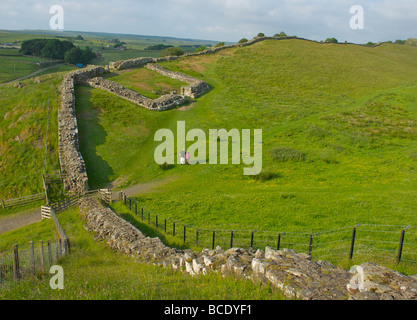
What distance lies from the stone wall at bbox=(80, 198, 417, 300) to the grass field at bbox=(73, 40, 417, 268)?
632 centimetres

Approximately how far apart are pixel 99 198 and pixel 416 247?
64.9 ft

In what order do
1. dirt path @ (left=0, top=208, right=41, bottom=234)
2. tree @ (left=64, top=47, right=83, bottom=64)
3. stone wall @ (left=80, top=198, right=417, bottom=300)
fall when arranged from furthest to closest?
1. tree @ (left=64, top=47, right=83, bottom=64)
2. dirt path @ (left=0, top=208, right=41, bottom=234)
3. stone wall @ (left=80, top=198, right=417, bottom=300)

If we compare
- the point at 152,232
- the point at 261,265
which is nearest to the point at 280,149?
the point at 152,232

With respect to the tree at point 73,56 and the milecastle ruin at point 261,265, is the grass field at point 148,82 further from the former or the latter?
the tree at point 73,56

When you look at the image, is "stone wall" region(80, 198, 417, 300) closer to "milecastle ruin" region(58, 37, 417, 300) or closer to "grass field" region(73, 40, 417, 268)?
"milecastle ruin" region(58, 37, 417, 300)

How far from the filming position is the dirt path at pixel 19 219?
805 inches

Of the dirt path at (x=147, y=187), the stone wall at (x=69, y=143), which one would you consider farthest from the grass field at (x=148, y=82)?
the dirt path at (x=147, y=187)

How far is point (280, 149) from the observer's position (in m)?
29.2

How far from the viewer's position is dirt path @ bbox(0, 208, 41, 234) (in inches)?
805

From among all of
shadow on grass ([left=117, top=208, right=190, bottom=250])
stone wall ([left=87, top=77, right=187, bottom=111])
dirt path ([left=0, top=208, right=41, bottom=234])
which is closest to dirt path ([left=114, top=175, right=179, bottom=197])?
shadow on grass ([left=117, top=208, right=190, bottom=250])

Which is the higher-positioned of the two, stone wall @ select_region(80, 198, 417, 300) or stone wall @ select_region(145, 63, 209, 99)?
stone wall @ select_region(145, 63, 209, 99)

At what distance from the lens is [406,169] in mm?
26172

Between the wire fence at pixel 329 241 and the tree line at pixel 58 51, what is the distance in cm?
10061

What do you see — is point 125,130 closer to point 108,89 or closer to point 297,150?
point 108,89
